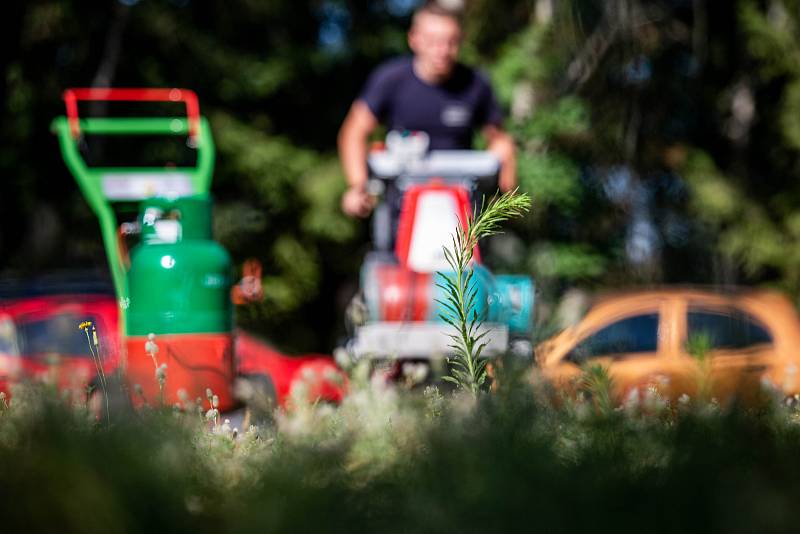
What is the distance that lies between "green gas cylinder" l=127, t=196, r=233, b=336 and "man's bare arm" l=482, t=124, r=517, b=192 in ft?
5.11

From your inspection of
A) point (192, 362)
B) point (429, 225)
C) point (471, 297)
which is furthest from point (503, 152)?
point (471, 297)

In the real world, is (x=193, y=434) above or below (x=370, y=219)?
below

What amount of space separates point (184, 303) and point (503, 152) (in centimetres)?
207

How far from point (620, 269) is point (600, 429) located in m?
10.2

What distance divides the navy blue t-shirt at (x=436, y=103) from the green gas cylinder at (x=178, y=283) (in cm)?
166

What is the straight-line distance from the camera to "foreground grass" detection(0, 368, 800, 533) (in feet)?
3.42

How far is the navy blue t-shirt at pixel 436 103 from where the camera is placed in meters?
4.81

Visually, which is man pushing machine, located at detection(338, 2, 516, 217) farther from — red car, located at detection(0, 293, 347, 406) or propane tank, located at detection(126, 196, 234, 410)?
propane tank, located at detection(126, 196, 234, 410)

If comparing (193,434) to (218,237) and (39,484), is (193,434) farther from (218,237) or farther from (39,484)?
(218,237)

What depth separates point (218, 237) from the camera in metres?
10.8

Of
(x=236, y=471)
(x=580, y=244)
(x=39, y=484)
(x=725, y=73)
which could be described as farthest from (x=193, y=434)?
(x=725, y=73)

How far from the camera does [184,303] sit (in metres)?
3.23

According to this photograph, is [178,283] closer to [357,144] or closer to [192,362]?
[192,362]

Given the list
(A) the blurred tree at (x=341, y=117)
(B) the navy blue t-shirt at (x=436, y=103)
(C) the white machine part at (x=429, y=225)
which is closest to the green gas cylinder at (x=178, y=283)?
(C) the white machine part at (x=429, y=225)
